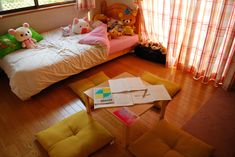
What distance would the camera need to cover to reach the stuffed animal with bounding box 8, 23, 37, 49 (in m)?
2.57

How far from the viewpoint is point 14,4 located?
2.89m

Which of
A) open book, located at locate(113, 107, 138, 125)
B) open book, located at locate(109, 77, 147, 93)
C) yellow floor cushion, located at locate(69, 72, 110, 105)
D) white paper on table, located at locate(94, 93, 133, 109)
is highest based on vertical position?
open book, located at locate(109, 77, 147, 93)

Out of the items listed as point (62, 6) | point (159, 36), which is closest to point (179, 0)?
point (159, 36)

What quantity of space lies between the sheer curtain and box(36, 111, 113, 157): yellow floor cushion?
170 cm

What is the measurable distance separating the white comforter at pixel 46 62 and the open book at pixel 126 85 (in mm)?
877

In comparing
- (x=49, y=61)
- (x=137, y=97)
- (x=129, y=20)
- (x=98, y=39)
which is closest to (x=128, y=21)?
(x=129, y=20)

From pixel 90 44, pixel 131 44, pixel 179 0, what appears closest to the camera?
pixel 179 0

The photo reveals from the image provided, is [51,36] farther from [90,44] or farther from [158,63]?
[158,63]

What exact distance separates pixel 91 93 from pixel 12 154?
0.90 metres

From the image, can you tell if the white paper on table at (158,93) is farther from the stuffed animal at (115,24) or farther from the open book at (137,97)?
the stuffed animal at (115,24)

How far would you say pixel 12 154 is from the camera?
167cm

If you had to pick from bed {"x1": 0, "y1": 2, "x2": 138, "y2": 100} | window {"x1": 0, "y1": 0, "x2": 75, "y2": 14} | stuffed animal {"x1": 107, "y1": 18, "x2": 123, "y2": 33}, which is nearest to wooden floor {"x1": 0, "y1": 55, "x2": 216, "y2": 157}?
bed {"x1": 0, "y1": 2, "x2": 138, "y2": 100}

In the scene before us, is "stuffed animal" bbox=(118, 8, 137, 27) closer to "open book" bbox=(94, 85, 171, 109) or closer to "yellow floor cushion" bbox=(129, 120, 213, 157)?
"open book" bbox=(94, 85, 171, 109)

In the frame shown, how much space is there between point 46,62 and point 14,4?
1.35 meters
